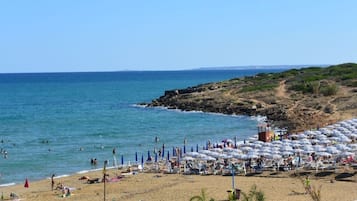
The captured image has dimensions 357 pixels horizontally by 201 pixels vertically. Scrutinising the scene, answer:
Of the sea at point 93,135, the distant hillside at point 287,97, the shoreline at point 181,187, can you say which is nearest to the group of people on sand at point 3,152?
the sea at point 93,135

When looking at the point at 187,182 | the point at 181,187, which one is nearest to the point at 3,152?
the point at 187,182

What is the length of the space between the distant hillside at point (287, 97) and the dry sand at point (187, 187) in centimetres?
2261

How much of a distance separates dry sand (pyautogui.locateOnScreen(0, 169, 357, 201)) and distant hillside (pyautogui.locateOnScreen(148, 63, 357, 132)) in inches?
890

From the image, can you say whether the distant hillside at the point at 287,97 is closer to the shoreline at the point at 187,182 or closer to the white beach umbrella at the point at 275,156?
the white beach umbrella at the point at 275,156

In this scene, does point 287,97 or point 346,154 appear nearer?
point 346,154

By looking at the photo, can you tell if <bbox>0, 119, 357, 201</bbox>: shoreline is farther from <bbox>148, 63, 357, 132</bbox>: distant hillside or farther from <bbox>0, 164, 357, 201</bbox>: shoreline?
<bbox>148, 63, 357, 132</bbox>: distant hillside

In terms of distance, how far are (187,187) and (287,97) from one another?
48895mm

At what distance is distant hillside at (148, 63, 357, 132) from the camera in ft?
203

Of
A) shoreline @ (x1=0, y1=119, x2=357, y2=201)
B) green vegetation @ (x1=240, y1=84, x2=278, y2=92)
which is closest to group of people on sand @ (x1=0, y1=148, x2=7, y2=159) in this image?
shoreline @ (x1=0, y1=119, x2=357, y2=201)

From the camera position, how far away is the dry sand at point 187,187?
27.6 m

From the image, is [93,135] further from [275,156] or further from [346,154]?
[346,154]

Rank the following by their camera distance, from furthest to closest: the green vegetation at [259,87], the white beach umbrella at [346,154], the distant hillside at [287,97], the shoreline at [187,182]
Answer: the green vegetation at [259,87] → the distant hillside at [287,97] → the white beach umbrella at [346,154] → the shoreline at [187,182]

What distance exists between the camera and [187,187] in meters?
30.5

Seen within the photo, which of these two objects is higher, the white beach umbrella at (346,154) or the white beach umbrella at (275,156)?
the white beach umbrella at (346,154)
